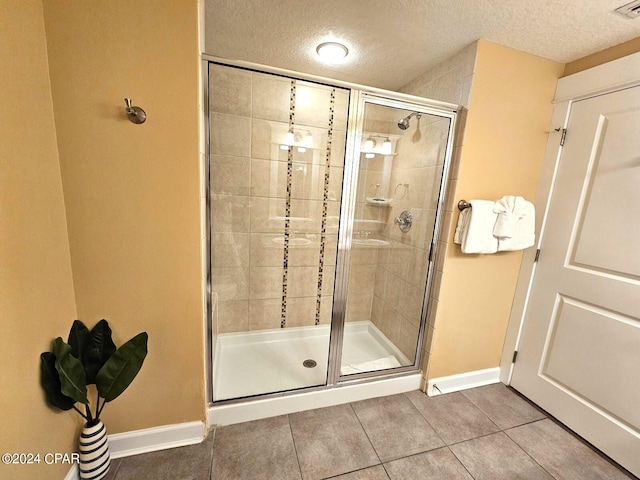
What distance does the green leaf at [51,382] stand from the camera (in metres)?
0.94

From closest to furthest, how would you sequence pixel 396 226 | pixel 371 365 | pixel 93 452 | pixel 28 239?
pixel 28 239
pixel 93 452
pixel 371 365
pixel 396 226

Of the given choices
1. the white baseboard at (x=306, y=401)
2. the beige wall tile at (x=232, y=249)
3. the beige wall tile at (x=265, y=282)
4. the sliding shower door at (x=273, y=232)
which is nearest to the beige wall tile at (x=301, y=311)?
the sliding shower door at (x=273, y=232)

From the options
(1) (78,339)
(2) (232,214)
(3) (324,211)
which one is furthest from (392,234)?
(1) (78,339)

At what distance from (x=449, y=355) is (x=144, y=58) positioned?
7.98 ft

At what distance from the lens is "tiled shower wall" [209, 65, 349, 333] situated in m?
1.79

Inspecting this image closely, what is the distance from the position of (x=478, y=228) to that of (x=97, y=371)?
2.13 metres

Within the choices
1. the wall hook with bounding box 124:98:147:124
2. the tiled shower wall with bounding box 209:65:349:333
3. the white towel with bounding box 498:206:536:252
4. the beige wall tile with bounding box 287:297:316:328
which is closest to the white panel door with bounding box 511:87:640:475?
the white towel with bounding box 498:206:536:252

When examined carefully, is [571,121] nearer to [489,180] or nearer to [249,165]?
[489,180]

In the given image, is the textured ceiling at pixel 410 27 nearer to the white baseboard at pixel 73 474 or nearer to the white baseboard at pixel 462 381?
the white baseboard at pixel 462 381

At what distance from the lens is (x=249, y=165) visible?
1956mm

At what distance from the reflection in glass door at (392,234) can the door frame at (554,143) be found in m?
0.71

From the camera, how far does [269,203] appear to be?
6.79ft

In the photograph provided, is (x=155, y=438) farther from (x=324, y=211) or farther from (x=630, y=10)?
(x=630, y=10)

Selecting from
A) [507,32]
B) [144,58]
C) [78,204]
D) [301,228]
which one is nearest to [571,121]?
[507,32]
